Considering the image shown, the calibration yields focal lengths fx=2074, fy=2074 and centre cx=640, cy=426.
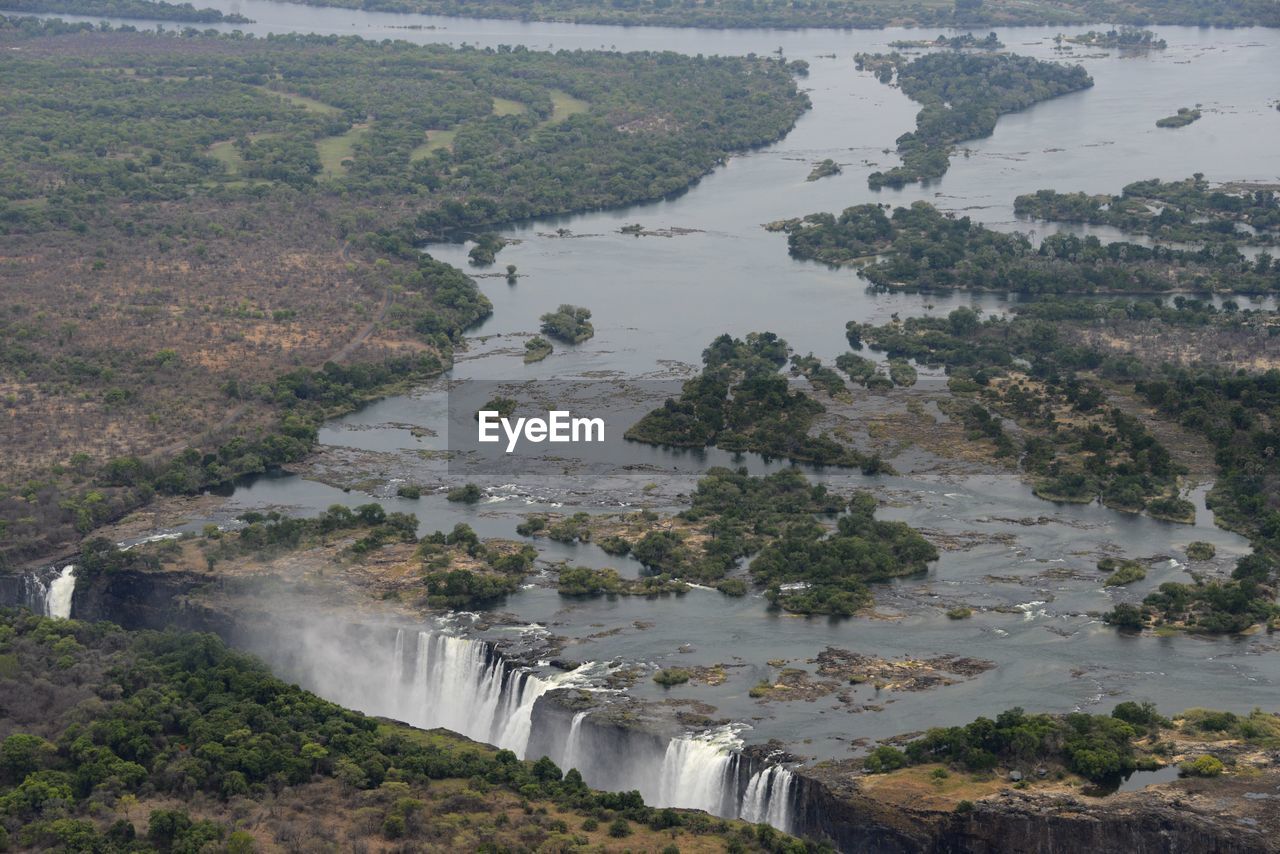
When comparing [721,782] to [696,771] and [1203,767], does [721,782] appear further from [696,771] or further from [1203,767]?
[1203,767]

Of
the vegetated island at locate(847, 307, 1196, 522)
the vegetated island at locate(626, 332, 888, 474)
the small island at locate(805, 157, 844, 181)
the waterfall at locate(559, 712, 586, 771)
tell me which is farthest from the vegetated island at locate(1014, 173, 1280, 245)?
the waterfall at locate(559, 712, 586, 771)

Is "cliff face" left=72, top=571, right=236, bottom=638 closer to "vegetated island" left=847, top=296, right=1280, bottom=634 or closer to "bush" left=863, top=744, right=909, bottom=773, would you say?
"bush" left=863, top=744, right=909, bottom=773

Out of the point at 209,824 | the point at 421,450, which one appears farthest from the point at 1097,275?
the point at 209,824

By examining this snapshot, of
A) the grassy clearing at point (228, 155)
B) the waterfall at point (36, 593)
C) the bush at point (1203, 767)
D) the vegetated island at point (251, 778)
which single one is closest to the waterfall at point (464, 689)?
the vegetated island at point (251, 778)

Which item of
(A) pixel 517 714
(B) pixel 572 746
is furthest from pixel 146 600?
(B) pixel 572 746

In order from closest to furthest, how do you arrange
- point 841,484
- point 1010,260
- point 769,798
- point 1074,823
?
point 1074,823 → point 769,798 → point 841,484 → point 1010,260

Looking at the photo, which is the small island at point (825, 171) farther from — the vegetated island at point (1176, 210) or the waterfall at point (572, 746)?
the waterfall at point (572, 746)
